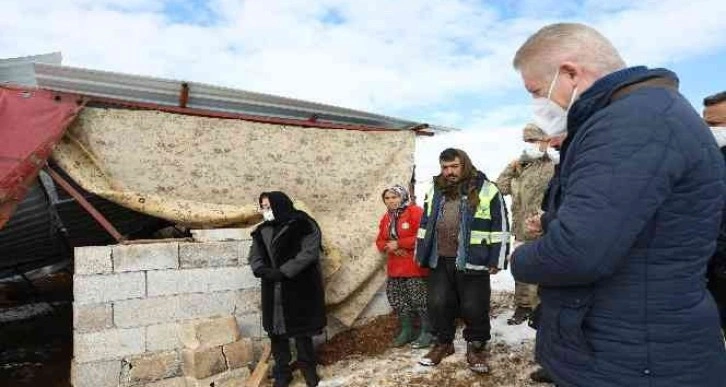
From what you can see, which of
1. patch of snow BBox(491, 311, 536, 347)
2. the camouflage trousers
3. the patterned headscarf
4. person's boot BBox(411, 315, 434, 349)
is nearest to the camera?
A: patch of snow BBox(491, 311, 536, 347)

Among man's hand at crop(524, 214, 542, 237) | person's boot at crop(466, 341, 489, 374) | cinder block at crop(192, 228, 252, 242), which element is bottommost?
person's boot at crop(466, 341, 489, 374)

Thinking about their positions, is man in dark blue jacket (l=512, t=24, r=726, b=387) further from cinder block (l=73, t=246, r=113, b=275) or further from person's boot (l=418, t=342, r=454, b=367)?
cinder block (l=73, t=246, r=113, b=275)

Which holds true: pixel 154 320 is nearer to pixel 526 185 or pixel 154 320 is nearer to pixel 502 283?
pixel 526 185

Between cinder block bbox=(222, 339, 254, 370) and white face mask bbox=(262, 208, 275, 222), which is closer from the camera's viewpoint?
cinder block bbox=(222, 339, 254, 370)

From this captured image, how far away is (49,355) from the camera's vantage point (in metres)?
6.97

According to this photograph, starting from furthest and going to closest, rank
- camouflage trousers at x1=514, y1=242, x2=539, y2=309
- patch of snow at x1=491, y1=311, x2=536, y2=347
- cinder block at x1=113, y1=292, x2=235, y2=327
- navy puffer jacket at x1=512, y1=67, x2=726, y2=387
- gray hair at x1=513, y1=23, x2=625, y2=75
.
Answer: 1. camouflage trousers at x1=514, y1=242, x2=539, y2=309
2. patch of snow at x1=491, y1=311, x2=536, y2=347
3. cinder block at x1=113, y1=292, x2=235, y2=327
4. gray hair at x1=513, y1=23, x2=625, y2=75
5. navy puffer jacket at x1=512, y1=67, x2=726, y2=387

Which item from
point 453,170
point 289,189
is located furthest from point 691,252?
point 289,189

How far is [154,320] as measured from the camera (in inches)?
195

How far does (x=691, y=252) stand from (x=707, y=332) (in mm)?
227

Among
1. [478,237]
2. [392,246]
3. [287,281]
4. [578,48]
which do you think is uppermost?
[578,48]

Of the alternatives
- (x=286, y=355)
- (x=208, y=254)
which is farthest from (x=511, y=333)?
(x=208, y=254)

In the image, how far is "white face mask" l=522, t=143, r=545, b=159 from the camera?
18.4 feet

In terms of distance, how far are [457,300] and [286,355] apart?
5.38 ft

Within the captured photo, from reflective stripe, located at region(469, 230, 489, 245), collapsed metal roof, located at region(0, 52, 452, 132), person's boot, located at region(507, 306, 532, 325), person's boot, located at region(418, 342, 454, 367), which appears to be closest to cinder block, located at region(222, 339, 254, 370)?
person's boot, located at region(418, 342, 454, 367)
